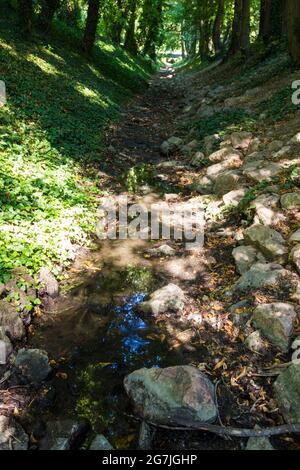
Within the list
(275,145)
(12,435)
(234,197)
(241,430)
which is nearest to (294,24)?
(275,145)

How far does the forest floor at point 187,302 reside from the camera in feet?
13.1

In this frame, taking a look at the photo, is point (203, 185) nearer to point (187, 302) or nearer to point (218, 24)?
point (187, 302)

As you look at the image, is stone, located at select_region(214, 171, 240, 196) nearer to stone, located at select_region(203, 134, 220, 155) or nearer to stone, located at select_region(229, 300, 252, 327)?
stone, located at select_region(203, 134, 220, 155)

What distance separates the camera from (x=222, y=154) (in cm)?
1012

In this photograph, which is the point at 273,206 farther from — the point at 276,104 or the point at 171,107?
the point at 171,107

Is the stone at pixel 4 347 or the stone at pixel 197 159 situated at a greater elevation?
the stone at pixel 197 159

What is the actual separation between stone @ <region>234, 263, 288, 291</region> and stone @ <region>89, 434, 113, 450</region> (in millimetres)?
2841

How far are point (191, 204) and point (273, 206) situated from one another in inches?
83.9

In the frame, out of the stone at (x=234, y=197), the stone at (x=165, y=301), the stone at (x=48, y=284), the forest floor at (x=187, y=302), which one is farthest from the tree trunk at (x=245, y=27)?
the stone at (x=48, y=284)

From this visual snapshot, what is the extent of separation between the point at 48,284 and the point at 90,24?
1719 cm

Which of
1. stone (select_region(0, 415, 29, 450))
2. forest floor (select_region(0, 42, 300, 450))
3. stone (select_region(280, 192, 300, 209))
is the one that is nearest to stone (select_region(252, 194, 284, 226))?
forest floor (select_region(0, 42, 300, 450))

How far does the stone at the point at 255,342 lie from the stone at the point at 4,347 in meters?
2.74

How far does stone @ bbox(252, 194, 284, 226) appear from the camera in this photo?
6.71 metres

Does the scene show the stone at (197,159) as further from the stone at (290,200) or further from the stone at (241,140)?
the stone at (290,200)
